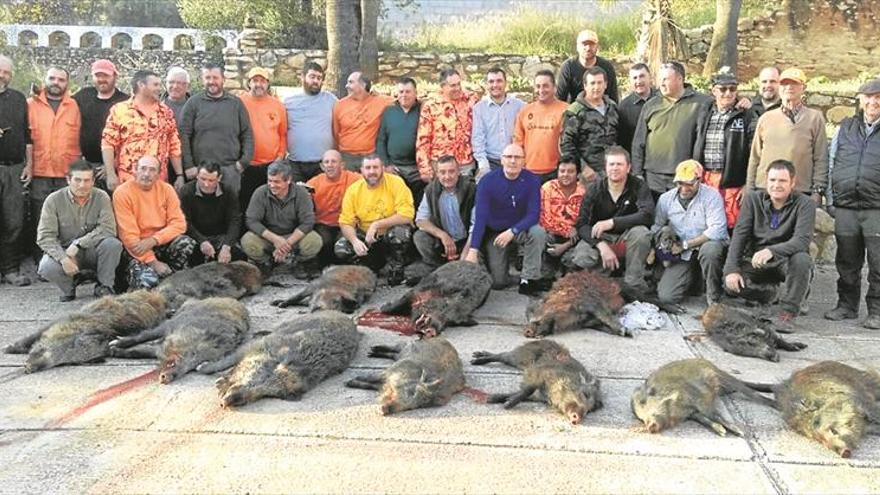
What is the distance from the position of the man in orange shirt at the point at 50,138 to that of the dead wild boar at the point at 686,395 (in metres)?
5.96

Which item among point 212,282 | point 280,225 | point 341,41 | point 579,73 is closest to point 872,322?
point 579,73

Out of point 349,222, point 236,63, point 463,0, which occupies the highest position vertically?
point 463,0

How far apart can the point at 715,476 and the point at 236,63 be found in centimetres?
1060

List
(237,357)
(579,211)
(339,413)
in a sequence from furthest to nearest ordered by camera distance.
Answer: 1. (579,211)
2. (237,357)
3. (339,413)

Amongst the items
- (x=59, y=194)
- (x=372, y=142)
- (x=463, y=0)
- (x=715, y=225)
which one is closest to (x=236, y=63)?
(x=372, y=142)

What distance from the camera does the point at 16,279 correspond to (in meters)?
7.81

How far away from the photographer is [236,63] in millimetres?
12789

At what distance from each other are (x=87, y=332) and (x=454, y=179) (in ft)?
11.8

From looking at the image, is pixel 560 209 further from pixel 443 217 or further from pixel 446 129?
pixel 446 129

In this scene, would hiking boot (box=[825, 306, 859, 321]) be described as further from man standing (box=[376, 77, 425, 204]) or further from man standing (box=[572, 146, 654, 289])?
man standing (box=[376, 77, 425, 204])

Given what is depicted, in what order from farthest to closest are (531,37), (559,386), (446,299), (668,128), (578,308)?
1. (531,37)
2. (668,128)
3. (446,299)
4. (578,308)
5. (559,386)

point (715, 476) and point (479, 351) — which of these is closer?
point (715, 476)

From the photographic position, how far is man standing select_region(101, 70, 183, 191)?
25.5 feet

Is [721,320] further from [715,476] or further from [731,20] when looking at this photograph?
[731,20]
